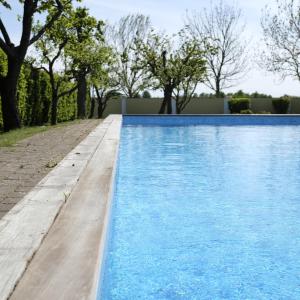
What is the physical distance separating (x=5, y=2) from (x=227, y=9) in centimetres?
2190

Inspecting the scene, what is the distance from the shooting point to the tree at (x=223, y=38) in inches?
1195

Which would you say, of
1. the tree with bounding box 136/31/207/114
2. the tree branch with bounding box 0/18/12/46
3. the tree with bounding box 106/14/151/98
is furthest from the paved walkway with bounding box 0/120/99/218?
the tree with bounding box 106/14/151/98

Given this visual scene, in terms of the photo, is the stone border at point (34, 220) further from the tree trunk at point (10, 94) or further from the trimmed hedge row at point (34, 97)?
the trimmed hedge row at point (34, 97)

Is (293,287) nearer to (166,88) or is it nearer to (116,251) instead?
(116,251)

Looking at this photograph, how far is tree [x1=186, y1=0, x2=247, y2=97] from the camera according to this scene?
1195 inches

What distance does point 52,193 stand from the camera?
318 cm

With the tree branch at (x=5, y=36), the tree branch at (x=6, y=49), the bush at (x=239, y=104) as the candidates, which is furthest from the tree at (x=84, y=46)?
the bush at (x=239, y=104)

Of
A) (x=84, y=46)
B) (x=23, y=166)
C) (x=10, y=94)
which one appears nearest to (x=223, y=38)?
(x=84, y=46)

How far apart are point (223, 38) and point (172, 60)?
9479 mm

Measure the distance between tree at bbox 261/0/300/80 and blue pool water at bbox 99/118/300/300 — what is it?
67.9 ft

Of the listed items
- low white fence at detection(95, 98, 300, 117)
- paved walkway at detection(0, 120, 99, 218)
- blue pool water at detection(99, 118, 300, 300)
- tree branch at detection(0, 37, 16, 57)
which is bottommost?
blue pool water at detection(99, 118, 300, 300)

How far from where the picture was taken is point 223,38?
1242 inches

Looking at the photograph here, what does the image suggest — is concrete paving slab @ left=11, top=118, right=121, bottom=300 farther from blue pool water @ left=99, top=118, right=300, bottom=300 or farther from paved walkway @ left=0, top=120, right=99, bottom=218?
paved walkway @ left=0, top=120, right=99, bottom=218

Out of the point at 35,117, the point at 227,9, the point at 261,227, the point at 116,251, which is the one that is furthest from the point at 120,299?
Result: the point at 227,9
